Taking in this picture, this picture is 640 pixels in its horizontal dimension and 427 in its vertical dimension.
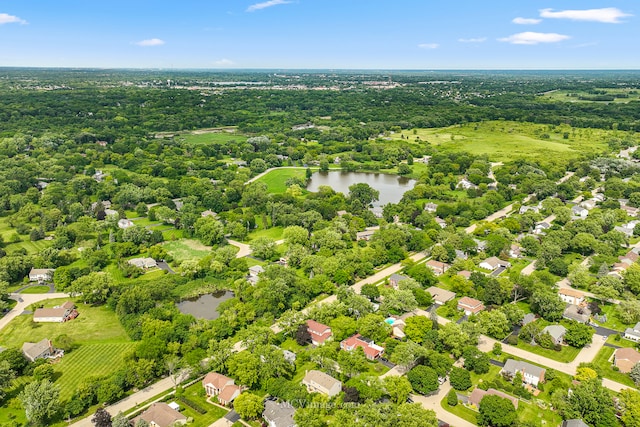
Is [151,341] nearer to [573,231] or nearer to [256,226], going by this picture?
[256,226]

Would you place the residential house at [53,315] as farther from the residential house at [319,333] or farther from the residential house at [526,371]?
the residential house at [526,371]

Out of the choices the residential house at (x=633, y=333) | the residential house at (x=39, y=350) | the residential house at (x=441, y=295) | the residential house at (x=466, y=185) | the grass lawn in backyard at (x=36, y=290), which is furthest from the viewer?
the residential house at (x=466, y=185)

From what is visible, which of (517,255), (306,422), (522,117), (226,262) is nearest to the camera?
(306,422)

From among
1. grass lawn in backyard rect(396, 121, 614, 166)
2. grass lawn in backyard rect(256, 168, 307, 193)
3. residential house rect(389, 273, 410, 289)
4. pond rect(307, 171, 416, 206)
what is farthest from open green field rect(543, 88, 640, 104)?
residential house rect(389, 273, 410, 289)

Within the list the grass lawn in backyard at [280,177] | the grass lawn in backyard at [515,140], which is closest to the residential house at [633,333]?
the grass lawn in backyard at [280,177]

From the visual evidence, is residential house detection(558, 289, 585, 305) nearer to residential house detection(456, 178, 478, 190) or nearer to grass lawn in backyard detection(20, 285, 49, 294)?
residential house detection(456, 178, 478, 190)

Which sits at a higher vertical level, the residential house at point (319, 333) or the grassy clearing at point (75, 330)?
the residential house at point (319, 333)

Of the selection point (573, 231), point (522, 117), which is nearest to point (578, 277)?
point (573, 231)
